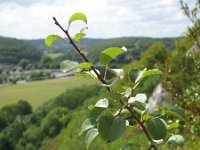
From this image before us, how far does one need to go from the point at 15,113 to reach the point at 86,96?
19355 millimetres

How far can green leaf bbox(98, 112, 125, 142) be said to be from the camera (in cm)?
155

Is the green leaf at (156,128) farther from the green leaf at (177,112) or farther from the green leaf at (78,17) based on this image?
the green leaf at (78,17)

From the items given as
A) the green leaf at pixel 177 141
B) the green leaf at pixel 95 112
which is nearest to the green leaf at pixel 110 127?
the green leaf at pixel 95 112

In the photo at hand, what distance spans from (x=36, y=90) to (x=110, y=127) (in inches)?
5663

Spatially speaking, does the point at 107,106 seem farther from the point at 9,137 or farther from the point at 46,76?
the point at 46,76

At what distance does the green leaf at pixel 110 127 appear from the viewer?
5.08 feet

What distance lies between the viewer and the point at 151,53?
43.9 meters

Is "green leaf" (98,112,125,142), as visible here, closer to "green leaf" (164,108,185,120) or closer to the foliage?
the foliage

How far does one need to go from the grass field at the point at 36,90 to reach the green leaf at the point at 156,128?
119 metres

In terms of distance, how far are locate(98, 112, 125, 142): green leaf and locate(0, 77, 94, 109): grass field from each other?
389ft

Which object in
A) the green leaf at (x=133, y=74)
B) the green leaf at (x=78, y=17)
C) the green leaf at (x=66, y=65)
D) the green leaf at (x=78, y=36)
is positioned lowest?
the green leaf at (x=133, y=74)

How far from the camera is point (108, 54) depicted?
5.59 ft

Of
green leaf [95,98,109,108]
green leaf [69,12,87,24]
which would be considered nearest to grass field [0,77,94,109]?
green leaf [69,12,87,24]

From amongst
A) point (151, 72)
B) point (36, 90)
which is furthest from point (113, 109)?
point (36, 90)
